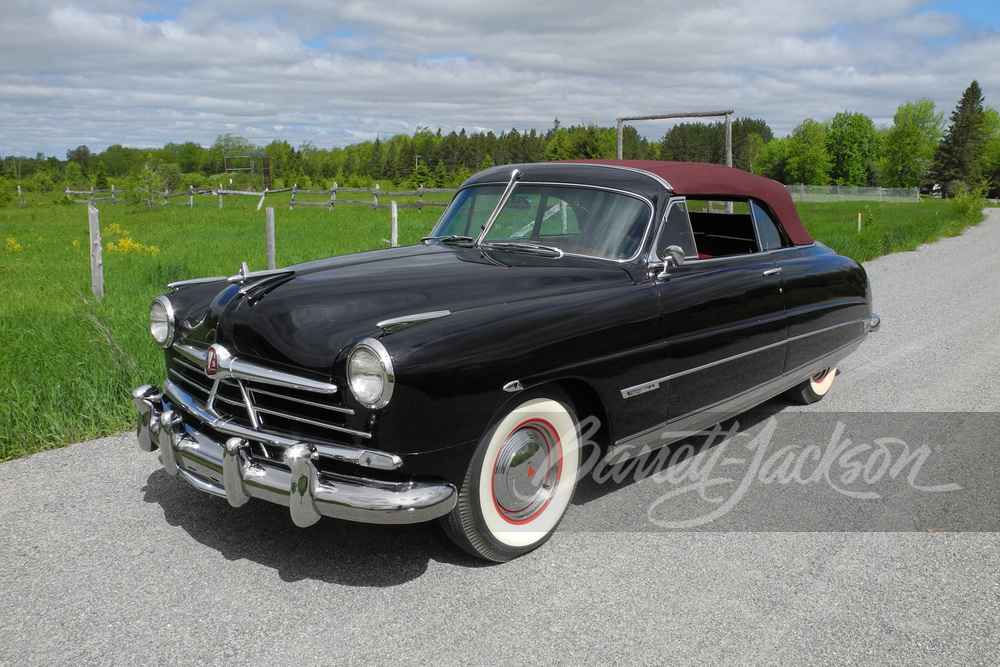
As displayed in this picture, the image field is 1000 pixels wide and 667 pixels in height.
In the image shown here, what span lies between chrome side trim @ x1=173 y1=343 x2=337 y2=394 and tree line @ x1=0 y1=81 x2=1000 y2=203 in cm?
6262

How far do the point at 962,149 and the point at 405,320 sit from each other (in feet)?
317

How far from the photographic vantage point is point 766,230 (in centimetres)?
502

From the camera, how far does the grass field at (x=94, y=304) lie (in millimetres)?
4930

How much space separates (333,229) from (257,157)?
152ft

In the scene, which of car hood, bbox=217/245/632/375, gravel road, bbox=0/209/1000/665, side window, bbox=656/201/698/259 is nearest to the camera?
gravel road, bbox=0/209/1000/665

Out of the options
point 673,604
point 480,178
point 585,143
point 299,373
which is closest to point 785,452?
point 673,604

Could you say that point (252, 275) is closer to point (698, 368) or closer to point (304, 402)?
point (304, 402)

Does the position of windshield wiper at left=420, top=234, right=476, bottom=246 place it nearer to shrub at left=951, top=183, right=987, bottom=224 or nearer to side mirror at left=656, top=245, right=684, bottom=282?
side mirror at left=656, top=245, right=684, bottom=282

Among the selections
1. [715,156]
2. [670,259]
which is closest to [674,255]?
[670,259]

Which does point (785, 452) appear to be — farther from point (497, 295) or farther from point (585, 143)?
point (585, 143)

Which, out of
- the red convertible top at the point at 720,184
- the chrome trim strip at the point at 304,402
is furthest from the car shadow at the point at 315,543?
the red convertible top at the point at 720,184

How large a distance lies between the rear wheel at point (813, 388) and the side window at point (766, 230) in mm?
1112

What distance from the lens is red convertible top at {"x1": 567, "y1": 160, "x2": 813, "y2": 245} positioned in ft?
14.2

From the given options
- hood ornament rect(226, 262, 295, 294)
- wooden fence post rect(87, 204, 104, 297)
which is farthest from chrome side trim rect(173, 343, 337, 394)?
wooden fence post rect(87, 204, 104, 297)
